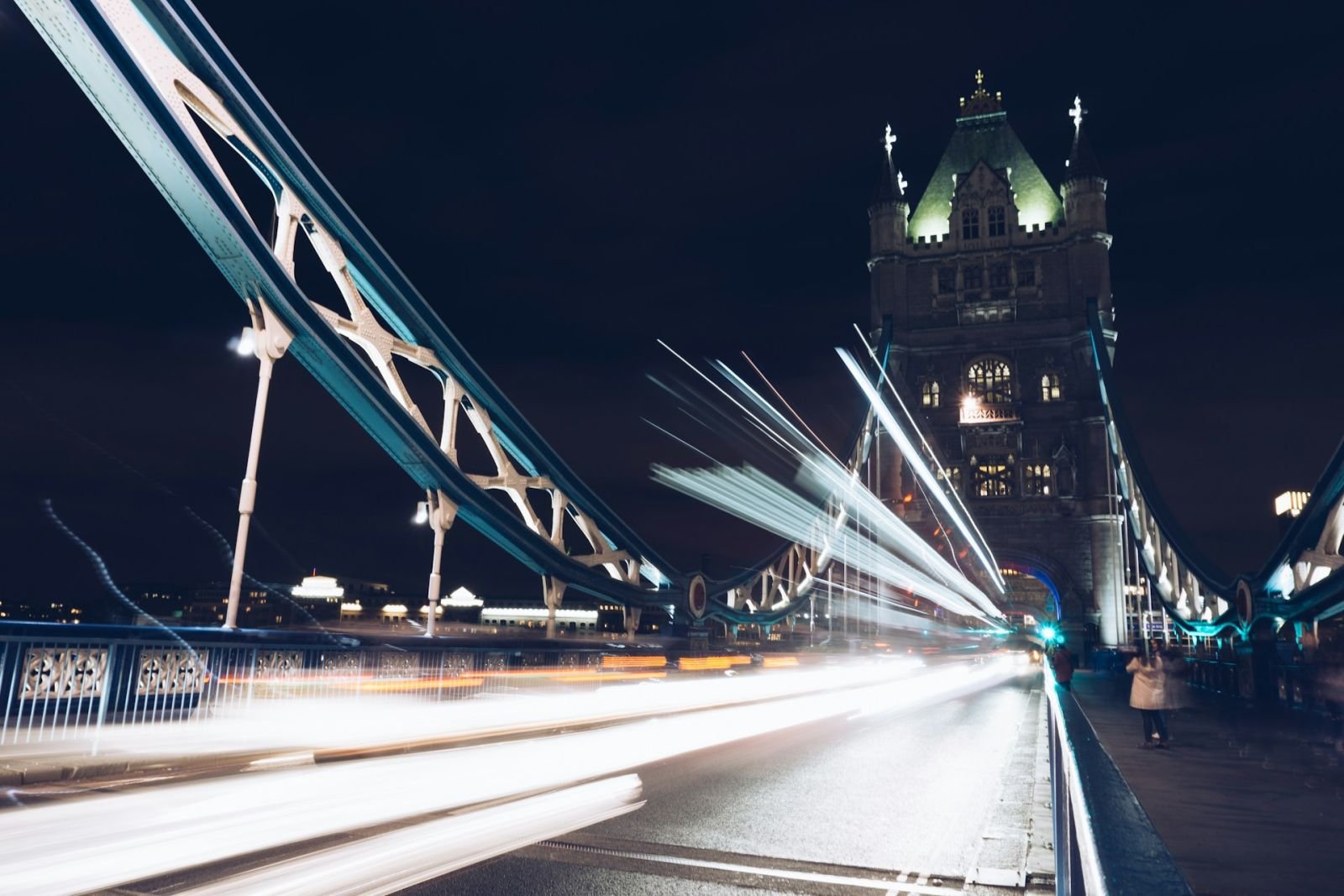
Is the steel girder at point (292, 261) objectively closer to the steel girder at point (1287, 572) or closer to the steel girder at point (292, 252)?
the steel girder at point (292, 252)

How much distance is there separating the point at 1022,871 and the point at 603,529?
24.8 m

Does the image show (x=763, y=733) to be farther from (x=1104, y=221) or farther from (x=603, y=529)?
(x=1104, y=221)

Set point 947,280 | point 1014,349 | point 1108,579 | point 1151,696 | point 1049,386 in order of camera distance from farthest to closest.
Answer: point 947,280, point 1014,349, point 1049,386, point 1108,579, point 1151,696

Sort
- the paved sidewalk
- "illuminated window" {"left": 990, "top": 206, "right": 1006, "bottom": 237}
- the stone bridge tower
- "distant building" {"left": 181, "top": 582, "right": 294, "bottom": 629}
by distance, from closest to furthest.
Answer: the paved sidewalk → the stone bridge tower → "illuminated window" {"left": 990, "top": 206, "right": 1006, "bottom": 237} → "distant building" {"left": 181, "top": 582, "right": 294, "bottom": 629}

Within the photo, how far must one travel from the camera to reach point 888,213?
217 ft

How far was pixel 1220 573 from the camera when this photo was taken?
1270 inches

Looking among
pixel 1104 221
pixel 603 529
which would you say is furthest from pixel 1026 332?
pixel 603 529

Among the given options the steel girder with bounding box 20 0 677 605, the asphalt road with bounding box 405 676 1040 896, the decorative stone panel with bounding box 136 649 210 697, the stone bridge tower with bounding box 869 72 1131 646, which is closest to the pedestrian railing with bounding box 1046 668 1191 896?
the asphalt road with bounding box 405 676 1040 896

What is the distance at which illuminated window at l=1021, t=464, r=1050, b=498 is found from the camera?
58.4 meters

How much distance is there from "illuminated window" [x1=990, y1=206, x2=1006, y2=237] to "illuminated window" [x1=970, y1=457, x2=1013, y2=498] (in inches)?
646

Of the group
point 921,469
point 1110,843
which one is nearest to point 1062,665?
point 1110,843

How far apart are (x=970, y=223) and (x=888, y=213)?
226 inches

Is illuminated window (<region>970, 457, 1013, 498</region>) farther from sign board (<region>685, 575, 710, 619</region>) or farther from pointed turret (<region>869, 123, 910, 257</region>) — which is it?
sign board (<region>685, 575, 710, 619</region>)

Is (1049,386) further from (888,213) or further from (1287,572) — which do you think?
(1287,572)
